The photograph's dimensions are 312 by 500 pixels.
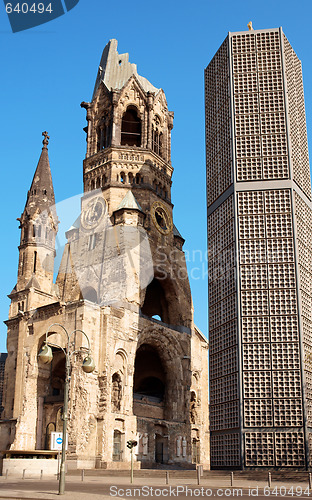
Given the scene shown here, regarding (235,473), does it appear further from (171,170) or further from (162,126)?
(162,126)

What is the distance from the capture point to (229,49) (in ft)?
144

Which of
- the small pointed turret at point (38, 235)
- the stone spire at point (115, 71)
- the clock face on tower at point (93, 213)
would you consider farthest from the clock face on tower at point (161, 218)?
the stone spire at point (115, 71)

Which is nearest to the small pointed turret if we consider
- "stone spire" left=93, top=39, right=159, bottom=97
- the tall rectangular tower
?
"stone spire" left=93, top=39, right=159, bottom=97

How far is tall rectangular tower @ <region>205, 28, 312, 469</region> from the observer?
3597 centimetres

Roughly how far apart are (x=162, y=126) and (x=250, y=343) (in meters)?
31.0

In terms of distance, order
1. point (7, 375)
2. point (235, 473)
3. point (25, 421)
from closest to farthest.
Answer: point (235, 473) < point (25, 421) < point (7, 375)

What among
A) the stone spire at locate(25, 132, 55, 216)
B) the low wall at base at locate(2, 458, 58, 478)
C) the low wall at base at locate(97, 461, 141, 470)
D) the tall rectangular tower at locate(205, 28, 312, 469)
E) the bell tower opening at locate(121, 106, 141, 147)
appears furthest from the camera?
the bell tower opening at locate(121, 106, 141, 147)

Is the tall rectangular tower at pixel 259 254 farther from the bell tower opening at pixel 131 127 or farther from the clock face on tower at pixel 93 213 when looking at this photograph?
the bell tower opening at pixel 131 127

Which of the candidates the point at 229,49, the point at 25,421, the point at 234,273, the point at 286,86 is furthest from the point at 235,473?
the point at 229,49

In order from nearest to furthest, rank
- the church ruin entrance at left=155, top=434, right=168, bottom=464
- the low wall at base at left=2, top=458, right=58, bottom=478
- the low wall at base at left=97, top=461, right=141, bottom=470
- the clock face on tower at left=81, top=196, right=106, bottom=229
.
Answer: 1. the low wall at base at left=2, top=458, right=58, bottom=478
2. the low wall at base at left=97, top=461, right=141, bottom=470
3. the church ruin entrance at left=155, top=434, right=168, bottom=464
4. the clock face on tower at left=81, top=196, right=106, bottom=229

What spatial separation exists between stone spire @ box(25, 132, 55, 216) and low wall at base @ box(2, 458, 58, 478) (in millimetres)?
25371

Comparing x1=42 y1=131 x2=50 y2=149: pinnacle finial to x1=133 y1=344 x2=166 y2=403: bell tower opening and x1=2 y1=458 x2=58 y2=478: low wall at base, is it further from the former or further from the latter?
x1=2 y1=458 x2=58 y2=478: low wall at base

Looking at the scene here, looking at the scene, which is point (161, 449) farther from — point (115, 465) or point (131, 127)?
point (131, 127)

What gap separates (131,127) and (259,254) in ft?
91.2
